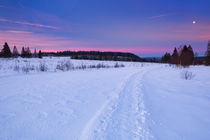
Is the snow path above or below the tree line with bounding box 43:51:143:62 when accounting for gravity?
below

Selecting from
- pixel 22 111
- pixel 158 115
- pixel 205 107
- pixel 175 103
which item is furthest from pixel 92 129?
pixel 205 107

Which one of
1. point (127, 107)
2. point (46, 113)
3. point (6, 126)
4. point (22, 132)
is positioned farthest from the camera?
point (127, 107)

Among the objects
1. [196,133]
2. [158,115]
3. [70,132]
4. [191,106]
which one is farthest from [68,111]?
[191,106]

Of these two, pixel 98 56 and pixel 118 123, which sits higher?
pixel 98 56

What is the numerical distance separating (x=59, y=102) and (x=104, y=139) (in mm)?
2219

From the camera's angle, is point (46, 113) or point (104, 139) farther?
point (46, 113)

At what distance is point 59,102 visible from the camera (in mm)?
3582

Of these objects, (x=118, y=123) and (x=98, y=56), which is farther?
(x=98, y=56)

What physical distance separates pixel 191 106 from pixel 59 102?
4285 mm

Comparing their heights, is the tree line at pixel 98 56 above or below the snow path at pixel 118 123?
above

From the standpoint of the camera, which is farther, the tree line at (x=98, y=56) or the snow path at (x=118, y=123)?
the tree line at (x=98, y=56)

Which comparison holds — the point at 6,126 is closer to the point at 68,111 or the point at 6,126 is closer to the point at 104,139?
the point at 68,111

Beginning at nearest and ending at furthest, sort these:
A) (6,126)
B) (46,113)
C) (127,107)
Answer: (6,126) < (46,113) < (127,107)

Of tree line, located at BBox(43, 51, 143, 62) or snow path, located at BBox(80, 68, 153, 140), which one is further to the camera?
tree line, located at BBox(43, 51, 143, 62)
